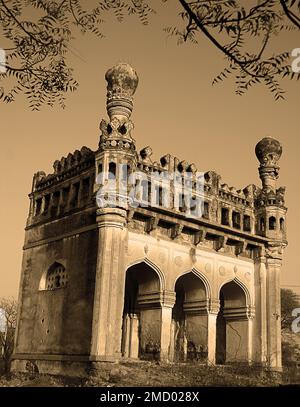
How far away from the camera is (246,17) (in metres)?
3.41

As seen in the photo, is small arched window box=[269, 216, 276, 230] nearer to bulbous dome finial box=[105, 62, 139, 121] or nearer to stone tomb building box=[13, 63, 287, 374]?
stone tomb building box=[13, 63, 287, 374]

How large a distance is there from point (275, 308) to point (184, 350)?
12.7ft

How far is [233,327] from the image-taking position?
752 inches

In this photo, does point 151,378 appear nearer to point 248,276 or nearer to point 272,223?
point 248,276

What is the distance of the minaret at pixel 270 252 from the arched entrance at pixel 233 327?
0.59 m

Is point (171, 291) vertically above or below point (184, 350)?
above

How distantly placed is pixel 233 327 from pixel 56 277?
7.06m

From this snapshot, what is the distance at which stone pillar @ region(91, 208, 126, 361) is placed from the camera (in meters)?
13.8

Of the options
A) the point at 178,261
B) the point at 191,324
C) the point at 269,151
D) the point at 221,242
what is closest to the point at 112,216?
the point at 178,261

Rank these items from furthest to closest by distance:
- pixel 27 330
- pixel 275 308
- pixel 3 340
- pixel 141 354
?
pixel 3 340 < pixel 275 308 < pixel 27 330 < pixel 141 354
